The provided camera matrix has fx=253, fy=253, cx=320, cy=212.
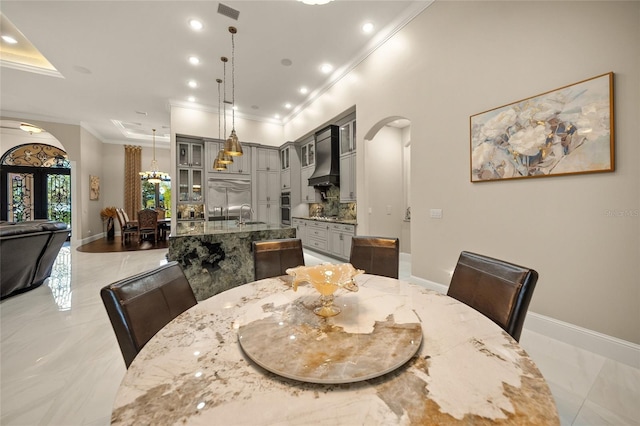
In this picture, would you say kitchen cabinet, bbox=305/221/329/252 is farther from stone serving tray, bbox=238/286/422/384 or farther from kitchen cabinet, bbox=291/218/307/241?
stone serving tray, bbox=238/286/422/384

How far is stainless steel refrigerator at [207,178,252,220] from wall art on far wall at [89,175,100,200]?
443cm

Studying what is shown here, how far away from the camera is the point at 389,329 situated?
873mm

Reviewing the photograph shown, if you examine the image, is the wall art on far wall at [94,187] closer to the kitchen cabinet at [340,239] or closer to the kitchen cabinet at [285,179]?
the kitchen cabinet at [285,179]

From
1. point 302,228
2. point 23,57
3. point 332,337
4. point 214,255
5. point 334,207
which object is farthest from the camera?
point 302,228

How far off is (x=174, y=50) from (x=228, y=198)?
132 inches

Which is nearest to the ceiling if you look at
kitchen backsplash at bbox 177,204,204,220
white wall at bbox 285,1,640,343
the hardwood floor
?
white wall at bbox 285,1,640,343

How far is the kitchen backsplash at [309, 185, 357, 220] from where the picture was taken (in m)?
5.57

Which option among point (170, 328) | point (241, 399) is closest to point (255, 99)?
point (170, 328)

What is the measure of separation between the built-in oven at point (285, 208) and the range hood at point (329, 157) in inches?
61.6

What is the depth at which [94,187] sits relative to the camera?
7.96 meters

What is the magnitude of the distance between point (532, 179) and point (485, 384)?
236 centimetres

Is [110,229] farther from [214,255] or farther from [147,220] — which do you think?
[214,255]

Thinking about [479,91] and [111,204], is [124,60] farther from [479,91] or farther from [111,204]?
[111,204]

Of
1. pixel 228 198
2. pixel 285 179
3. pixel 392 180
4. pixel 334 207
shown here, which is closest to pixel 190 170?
pixel 228 198
